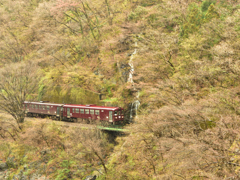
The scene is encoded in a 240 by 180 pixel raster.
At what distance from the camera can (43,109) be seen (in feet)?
85.1

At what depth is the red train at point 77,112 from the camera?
65.9 ft

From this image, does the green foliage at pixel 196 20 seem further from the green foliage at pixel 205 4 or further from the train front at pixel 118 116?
the train front at pixel 118 116

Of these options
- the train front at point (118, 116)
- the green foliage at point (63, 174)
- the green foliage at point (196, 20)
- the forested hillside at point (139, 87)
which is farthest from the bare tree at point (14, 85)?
the green foliage at point (196, 20)

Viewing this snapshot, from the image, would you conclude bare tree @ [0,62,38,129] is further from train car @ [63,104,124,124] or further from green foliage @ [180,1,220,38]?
green foliage @ [180,1,220,38]

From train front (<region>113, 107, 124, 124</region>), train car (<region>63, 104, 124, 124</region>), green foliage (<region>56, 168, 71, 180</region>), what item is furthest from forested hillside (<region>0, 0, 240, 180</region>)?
train car (<region>63, 104, 124, 124</region>)

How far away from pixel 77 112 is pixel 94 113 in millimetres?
2475

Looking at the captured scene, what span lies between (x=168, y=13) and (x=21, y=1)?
123 feet

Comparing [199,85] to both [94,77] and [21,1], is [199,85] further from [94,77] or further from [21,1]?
[21,1]

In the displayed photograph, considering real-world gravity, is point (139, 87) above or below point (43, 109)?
above

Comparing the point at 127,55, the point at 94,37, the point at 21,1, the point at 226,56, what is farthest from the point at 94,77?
the point at 21,1

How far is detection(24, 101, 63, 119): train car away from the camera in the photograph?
24.3 metres

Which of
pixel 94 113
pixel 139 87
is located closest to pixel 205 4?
pixel 139 87

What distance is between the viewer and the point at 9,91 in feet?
75.5

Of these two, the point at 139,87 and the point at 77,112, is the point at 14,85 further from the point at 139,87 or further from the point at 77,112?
the point at 139,87
